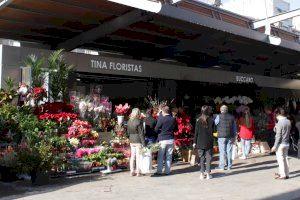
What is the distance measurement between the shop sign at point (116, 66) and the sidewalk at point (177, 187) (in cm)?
405

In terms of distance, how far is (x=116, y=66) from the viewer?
15320mm

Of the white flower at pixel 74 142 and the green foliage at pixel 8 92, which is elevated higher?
the green foliage at pixel 8 92

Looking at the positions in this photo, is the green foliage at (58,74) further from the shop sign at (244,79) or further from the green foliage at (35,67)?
the shop sign at (244,79)

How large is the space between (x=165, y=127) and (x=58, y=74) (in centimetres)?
369

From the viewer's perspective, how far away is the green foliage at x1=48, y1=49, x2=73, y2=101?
1361 cm

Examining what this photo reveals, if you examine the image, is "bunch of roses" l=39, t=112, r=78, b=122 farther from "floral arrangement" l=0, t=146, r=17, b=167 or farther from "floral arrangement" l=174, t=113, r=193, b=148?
"floral arrangement" l=174, t=113, r=193, b=148

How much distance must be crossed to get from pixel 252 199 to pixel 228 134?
3721mm

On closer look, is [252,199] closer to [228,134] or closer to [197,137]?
[197,137]

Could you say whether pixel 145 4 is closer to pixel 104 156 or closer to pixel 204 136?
pixel 204 136

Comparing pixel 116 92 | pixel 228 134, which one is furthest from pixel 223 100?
pixel 228 134

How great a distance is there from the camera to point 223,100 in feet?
61.2

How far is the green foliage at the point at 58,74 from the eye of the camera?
13606 mm

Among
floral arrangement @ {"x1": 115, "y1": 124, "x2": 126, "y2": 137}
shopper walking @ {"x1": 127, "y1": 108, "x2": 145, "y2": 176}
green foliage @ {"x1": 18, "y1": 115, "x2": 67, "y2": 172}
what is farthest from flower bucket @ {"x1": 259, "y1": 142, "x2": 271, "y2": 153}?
green foliage @ {"x1": 18, "y1": 115, "x2": 67, "y2": 172}

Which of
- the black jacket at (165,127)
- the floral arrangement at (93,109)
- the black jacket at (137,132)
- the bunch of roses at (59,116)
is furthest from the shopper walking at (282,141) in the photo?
the floral arrangement at (93,109)
